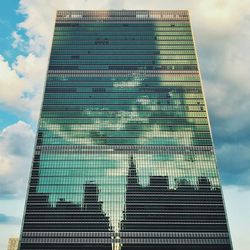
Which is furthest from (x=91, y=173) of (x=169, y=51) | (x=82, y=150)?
(x=169, y=51)

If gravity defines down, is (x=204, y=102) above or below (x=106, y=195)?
above

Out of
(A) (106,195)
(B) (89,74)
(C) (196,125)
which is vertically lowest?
(A) (106,195)

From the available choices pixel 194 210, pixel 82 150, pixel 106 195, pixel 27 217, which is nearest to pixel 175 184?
pixel 194 210

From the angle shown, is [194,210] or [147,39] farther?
[147,39]

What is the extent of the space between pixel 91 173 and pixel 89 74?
159 feet

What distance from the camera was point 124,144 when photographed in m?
144

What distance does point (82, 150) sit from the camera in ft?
468

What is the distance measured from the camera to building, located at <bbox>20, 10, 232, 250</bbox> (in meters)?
126

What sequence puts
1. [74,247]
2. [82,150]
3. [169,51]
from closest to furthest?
[74,247] < [82,150] < [169,51]

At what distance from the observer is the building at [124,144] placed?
4975 inches

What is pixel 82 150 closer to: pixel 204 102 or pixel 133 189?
pixel 133 189

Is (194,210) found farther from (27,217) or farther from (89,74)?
(89,74)

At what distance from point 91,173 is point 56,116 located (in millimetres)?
30633

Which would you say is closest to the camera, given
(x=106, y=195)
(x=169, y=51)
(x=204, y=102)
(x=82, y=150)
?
(x=106, y=195)
